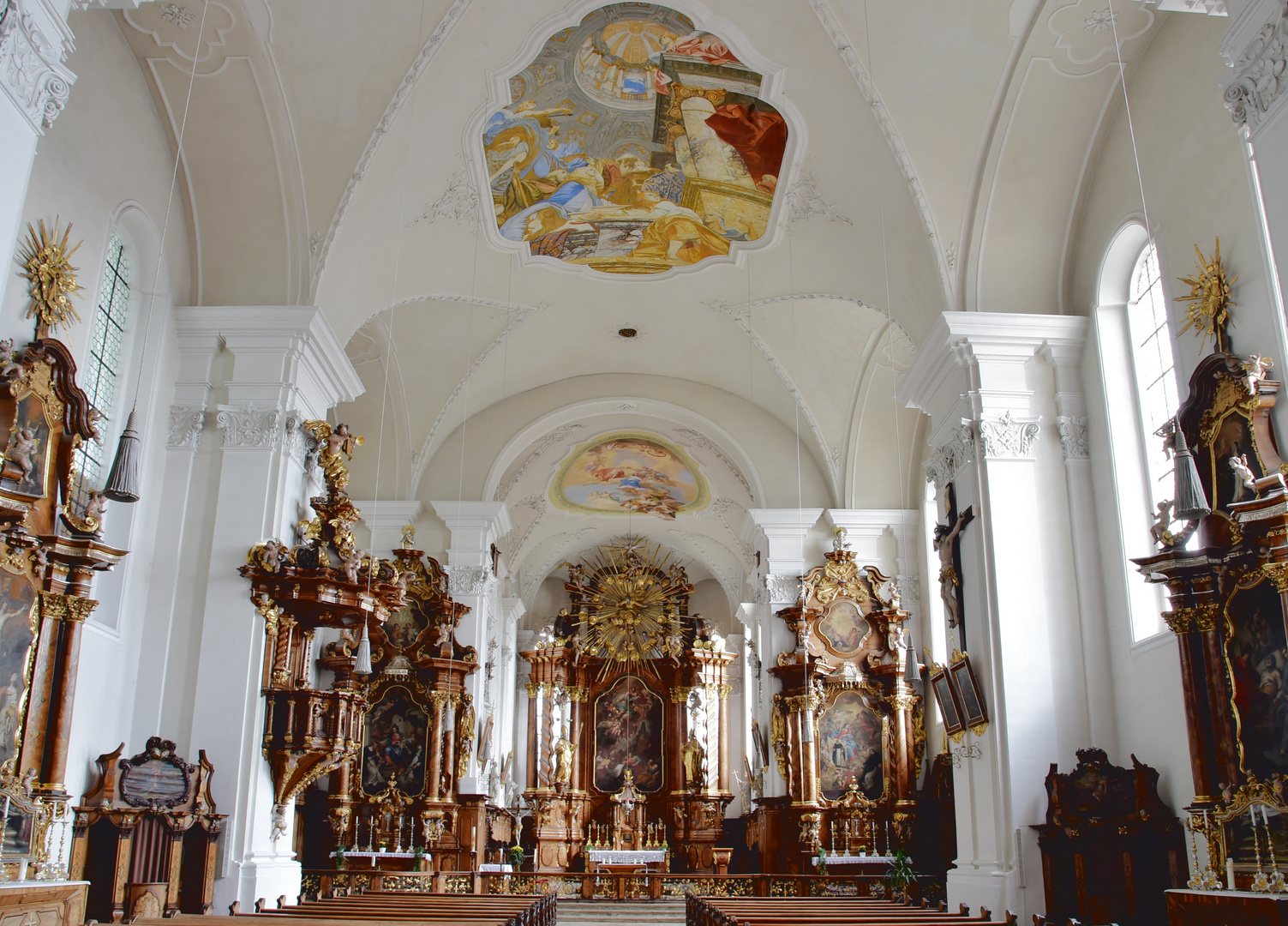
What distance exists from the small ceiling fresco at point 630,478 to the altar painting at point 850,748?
5.81 metres

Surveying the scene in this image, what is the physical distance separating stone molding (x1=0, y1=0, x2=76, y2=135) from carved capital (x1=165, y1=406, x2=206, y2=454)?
515 cm

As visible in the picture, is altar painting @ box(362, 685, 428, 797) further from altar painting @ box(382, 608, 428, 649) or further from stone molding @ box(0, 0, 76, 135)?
stone molding @ box(0, 0, 76, 135)

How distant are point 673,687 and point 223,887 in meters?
15.0

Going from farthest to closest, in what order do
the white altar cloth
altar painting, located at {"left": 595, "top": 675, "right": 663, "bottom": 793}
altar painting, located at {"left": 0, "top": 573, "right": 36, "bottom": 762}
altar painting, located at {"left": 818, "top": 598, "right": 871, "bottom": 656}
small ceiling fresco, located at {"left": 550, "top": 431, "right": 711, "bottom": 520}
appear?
altar painting, located at {"left": 595, "top": 675, "right": 663, "bottom": 793}
small ceiling fresco, located at {"left": 550, "top": 431, "right": 711, "bottom": 520}
the white altar cloth
altar painting, located at {"left": 818, "top": 598, "right": 871, "bottom": 656}
altar painting, located at {"left": 0, "top": 573, "right": 36, "bottom": 762}

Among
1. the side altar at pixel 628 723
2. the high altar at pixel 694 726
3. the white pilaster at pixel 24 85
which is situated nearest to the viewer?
the white pilaster at pixel 24 85

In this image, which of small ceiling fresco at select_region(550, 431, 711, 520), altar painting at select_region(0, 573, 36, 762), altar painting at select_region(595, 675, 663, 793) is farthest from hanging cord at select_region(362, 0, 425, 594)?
altar painting at select_region(595, 675, 663, 793)

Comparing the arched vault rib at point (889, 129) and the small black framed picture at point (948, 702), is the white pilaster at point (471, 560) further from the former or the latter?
the arched vault rib at point (889, 129)

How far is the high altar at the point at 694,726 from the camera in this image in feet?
51.6

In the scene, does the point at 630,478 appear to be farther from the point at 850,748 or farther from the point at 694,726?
the point at 850,748

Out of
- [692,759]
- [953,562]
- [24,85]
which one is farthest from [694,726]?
[24,85]

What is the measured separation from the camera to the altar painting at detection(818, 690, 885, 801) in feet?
51.9

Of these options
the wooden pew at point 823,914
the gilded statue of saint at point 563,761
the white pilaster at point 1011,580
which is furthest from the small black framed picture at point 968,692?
the gilded statue of saint at point 563,761

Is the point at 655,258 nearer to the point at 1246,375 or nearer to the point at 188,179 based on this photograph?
the point at 188,179

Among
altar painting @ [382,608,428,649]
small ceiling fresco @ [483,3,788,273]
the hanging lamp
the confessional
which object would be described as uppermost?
small ceiling fresco @ [483,3,788,273]
